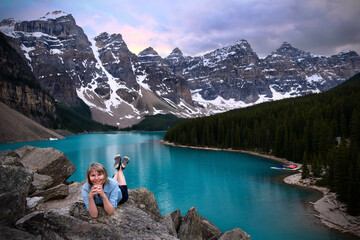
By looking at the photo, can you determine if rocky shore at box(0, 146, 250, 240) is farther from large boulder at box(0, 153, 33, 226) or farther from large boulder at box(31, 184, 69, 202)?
large boulder at box(31, 184, 69, 202)

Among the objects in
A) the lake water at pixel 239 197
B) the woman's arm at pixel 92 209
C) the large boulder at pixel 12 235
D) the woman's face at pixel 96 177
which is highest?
the woman's face at pixel 96 177

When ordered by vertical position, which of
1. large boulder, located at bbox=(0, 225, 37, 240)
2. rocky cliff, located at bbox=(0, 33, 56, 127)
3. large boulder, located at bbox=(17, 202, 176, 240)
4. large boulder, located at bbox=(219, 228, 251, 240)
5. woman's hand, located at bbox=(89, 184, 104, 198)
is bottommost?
large boulder, located at bbox=(219, 228, 251, 240)

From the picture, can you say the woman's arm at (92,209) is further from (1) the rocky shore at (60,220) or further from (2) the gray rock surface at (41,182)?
(2) the gray rock surface at (41,182)

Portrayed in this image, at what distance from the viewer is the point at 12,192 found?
5223mm

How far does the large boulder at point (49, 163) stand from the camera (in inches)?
467

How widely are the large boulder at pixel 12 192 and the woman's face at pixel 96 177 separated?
1805 mm

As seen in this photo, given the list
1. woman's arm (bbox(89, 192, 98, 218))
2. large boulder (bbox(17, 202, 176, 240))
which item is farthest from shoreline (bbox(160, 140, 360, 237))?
woman's arm (bbox(89, 192, 98, 218))

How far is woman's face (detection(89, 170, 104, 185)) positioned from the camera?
478 cm

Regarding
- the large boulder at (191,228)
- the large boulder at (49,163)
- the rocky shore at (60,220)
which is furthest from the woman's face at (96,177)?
the large boulder at (49,163)

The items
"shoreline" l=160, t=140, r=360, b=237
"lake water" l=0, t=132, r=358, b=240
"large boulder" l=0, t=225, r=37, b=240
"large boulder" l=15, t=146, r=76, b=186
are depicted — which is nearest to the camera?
"large boulder" l=0, t=225, r=37, b=240

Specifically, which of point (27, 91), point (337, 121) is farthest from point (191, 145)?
point (27, 91)

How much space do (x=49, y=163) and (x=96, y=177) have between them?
8813mm

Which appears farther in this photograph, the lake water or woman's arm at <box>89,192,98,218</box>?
the lake water

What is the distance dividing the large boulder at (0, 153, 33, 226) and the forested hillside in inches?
858
